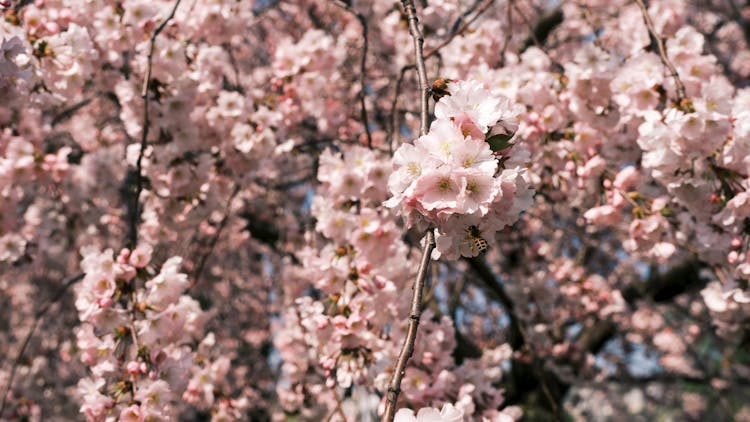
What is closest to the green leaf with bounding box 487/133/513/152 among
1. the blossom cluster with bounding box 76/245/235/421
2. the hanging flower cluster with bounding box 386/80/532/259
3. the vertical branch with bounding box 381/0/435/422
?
the hanging flower cluster with bounding box 386/80/532/259

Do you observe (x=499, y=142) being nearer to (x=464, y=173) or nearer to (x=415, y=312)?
(x=464, y=173)

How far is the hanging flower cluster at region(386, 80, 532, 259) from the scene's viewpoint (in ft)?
4.35

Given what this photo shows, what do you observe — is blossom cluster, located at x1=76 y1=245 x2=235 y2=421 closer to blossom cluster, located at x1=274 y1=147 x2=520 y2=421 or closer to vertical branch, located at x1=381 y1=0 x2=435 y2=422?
blossom cluster, located at x1=274 y1=147 x2=520 y2=421

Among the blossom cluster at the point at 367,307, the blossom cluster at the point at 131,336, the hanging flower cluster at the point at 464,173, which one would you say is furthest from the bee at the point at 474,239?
the blossom cluster at the point at 131,336

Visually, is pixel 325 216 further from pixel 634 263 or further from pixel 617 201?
pixel 634 263

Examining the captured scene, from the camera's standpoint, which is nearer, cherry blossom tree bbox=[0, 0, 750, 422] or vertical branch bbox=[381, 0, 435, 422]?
vertical branch bbox=[381, 0, 435, 422]

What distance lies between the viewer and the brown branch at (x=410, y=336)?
123 cm

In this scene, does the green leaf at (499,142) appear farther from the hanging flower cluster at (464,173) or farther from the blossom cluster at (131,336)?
the blossom cluster at (131,336)

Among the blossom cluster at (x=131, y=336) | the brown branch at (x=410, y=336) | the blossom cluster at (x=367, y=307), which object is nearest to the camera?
the brown branch at (x=410, y=336)

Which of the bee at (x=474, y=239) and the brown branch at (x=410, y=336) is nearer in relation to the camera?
the brown branch at (x=410, y=336)

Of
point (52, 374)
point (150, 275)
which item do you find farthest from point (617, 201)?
point (52, 374)

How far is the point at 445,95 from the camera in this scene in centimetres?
148

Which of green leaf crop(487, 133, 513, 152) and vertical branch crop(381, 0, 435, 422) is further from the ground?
green leaf crop(487, 133, 513, 152)

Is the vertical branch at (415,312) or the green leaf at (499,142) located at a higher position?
the green leaf at (499,142)
